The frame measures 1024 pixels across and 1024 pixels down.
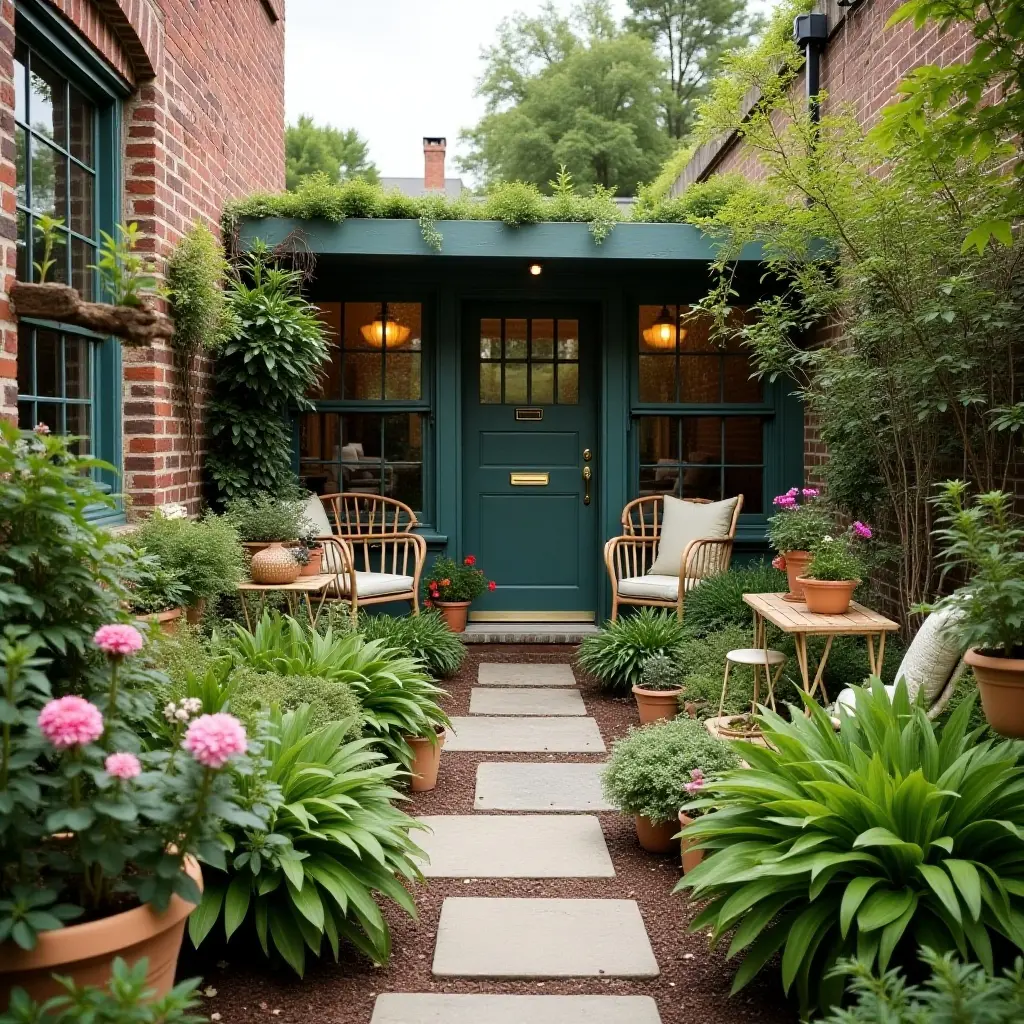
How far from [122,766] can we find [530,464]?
581cm

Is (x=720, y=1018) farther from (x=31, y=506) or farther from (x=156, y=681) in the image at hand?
(x=31, y=506)

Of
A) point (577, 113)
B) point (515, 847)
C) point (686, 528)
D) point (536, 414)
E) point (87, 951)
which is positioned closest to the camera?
point (87, 951)

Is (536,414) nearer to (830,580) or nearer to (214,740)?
(830,580)

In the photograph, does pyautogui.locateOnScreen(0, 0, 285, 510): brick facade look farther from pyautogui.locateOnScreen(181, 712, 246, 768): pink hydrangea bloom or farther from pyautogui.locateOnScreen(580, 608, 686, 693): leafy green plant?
pyautogui.locateOnScreen(580, 608, 686, 693): leafy green plant

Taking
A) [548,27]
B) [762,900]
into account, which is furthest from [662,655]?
[548,27]

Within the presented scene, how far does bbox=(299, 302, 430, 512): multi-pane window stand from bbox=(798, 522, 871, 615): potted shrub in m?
3.31

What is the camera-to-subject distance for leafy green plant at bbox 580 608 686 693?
5.78 m

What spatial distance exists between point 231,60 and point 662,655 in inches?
169

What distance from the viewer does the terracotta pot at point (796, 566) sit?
4.89 metres

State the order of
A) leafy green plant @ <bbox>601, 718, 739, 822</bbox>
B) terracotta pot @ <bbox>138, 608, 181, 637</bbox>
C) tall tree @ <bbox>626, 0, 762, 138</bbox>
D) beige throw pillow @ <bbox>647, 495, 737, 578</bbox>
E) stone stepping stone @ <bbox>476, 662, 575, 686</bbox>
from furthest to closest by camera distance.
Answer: tall tree @ <bbox>626, 0, 762, 138</bbox>
beige throw pillow @ <bbox>647, 495, 737, 578</bbox>
stone stepping stone @ <bbox>476, 662, 575, 686</bbox>
terracotta pot @ <bbox>138, 608, 181, 637</bbox>
leafy green plant @ <bbox>601, 718, 739, 822</bbox>

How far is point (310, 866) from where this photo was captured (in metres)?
2.79

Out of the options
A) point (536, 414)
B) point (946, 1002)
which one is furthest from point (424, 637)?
point (946, 1002)

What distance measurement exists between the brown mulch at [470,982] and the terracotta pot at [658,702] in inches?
63.9

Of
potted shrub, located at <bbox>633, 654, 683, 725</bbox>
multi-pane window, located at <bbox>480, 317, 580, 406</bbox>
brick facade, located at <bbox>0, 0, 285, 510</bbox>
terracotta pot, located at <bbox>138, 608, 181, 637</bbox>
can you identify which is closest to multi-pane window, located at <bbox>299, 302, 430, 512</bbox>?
multi-pane window, located at <bbox>480, 317, 580, 406</bbox>
